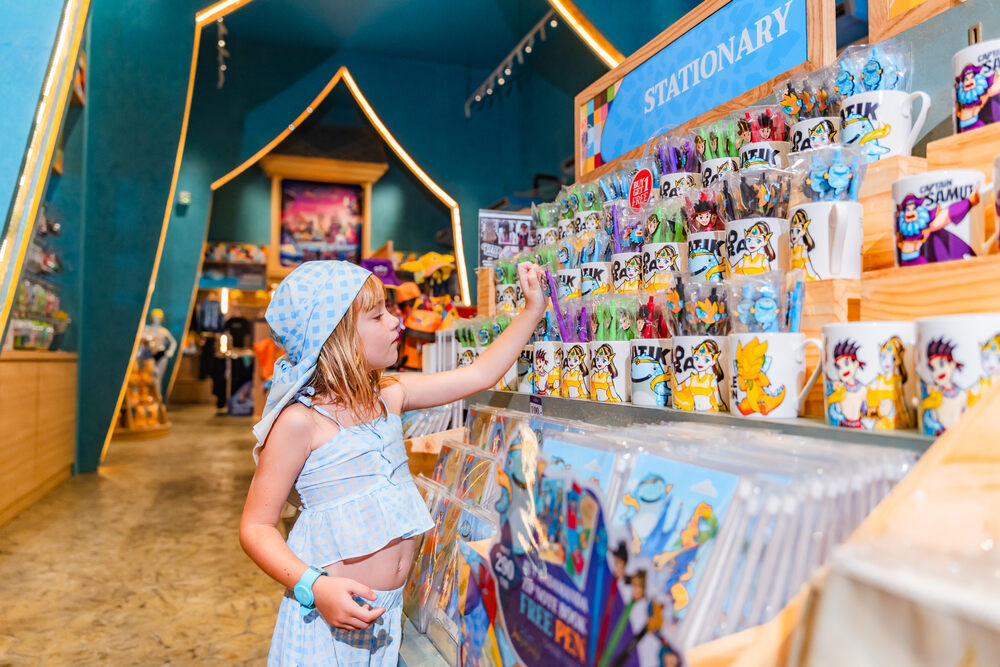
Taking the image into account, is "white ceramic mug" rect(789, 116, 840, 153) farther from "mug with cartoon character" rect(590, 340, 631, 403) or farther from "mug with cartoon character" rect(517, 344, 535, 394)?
"mug with cartoon character" rect(517, 344, 535, 394)

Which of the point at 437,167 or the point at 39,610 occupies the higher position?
the point at 437,167

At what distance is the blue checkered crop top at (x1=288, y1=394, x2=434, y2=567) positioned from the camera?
1132mm

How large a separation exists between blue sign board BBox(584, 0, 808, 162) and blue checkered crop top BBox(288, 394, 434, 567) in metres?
0.93

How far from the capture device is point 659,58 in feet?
4.98

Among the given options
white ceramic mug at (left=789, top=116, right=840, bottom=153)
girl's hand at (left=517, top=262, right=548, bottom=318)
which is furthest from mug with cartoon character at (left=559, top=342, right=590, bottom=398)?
white ceramic mug at (left=789, top=116, right=840, bottom=153)

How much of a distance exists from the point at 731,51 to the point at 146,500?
4.55 meters

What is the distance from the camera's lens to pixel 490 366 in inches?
51.2

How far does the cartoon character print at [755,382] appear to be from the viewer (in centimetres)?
75

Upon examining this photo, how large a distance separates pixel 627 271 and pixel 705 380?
329 millimetres

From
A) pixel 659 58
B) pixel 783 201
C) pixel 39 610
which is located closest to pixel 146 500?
pixel 39 610

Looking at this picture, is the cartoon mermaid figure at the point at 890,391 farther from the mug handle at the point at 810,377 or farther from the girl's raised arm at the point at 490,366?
the girl's raised arm at the point at 490,366

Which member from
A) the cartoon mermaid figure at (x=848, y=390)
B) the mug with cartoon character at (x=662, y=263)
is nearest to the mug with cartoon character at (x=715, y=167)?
the mug with cartoon character at (x=662, y=263)

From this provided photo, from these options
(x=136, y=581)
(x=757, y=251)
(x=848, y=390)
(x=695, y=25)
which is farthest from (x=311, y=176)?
(x=848, y=390)

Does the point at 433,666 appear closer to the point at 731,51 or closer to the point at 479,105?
the point at 731,51
